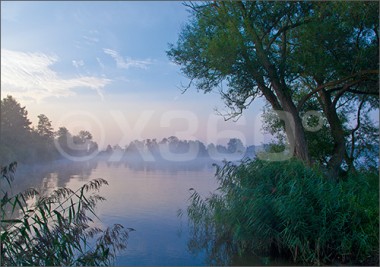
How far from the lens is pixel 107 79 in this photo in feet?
25.6

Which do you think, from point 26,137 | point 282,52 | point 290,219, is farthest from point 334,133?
point 26,137

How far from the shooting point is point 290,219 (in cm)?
432

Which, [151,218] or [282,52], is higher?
[282,52]

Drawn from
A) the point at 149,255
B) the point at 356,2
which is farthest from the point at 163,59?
the point at 149,255

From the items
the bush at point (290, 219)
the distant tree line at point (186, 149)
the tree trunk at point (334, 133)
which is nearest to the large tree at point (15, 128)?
the distant tree line at point (186, 149)

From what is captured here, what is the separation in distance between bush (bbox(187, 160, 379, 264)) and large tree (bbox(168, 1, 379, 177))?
7.92ft

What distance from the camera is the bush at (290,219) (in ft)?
13.8

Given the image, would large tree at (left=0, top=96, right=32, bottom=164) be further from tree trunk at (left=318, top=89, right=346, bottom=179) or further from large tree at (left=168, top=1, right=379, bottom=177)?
tree trunk at (left=318, top=89, right=346, bottom=179)

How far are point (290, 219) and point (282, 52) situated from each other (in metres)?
4.53

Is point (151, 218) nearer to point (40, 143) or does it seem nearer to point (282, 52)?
point (282, 52)

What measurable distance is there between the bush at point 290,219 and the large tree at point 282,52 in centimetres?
241

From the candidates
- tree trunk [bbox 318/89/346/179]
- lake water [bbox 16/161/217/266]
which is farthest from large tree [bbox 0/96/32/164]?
tree trunk [bbox 318/89/346/179]

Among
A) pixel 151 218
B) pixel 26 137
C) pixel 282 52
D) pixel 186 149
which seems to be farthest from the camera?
pixel 26 137

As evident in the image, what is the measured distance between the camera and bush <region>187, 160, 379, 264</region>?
4219 mm
